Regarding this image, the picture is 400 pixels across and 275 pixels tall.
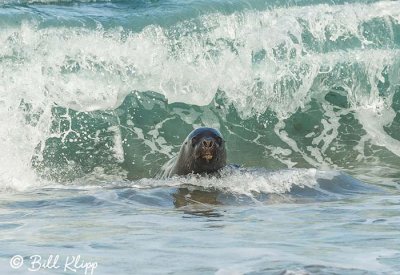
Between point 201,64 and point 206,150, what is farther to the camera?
point 201,64

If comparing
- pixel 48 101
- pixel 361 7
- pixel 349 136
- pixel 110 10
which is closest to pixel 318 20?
pixel 361 7

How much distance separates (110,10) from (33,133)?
4950mm

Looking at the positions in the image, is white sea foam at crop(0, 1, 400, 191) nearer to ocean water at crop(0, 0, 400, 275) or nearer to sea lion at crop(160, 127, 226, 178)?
ocean water at crop(0, 0, 400, 275)

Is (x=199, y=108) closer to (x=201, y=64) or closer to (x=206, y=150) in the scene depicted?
Answer: (x=201, y=64)

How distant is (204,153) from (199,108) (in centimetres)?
530

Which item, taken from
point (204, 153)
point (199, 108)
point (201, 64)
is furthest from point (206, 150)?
point (201, 64)

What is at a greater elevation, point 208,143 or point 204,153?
point 208,143

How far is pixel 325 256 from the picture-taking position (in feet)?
19.6

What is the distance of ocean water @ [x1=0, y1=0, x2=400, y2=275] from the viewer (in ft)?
30.3

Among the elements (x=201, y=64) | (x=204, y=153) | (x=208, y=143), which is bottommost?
(x=204, y=153)

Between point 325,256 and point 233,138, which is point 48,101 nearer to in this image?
point 233,138

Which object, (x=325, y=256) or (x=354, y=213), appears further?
(x=354, y=213)

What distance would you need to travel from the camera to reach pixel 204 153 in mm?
10719

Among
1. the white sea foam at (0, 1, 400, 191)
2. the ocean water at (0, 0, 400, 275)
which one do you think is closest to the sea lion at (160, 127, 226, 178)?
the ocean water at (0, 0, 400, 275)
